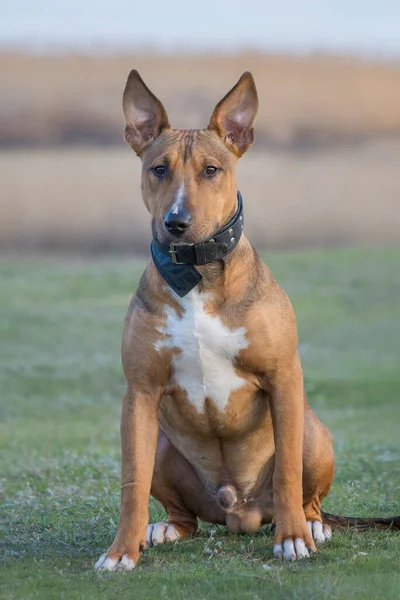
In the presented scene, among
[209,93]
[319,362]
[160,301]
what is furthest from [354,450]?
[209,93]

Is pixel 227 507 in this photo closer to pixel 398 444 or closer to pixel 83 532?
pixel 83 532

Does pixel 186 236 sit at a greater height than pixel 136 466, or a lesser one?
greater

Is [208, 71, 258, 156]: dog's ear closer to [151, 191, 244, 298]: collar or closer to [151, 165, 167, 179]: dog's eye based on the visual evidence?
[151, 165, 167, 179]: dog's eye

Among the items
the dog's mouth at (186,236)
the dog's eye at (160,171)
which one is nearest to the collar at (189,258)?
the dog's mouth at (186,236)

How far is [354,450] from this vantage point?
12.1 meters

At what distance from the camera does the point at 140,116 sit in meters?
7.57

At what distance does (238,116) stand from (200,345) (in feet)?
4.62

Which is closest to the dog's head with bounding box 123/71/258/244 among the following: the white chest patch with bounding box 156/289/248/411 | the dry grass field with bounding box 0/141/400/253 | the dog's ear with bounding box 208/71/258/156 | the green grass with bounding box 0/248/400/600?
the dog's ear with bounding box 208/71/258/156

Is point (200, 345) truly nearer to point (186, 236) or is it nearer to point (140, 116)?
point (186, 236)

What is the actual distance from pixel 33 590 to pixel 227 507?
160 centimetres

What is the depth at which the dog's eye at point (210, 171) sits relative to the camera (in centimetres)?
710

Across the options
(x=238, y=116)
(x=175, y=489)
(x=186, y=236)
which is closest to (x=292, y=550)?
(x=175, y=489)

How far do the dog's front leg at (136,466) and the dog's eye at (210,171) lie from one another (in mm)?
1264

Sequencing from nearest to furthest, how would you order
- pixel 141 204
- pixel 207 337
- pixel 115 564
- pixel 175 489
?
pixel 115 564
pixel 207 337
pixel 175 489
pixel 141 204
